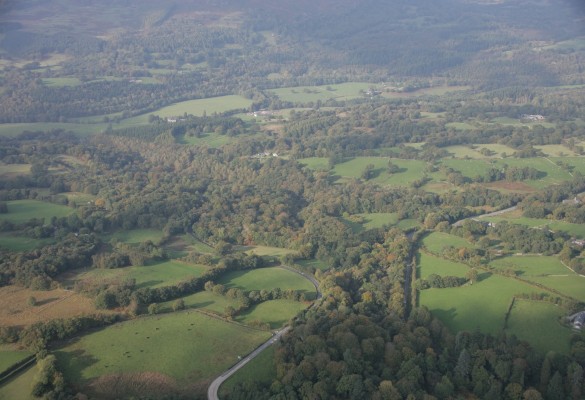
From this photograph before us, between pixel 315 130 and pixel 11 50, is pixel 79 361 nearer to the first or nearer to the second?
pixel 315 130

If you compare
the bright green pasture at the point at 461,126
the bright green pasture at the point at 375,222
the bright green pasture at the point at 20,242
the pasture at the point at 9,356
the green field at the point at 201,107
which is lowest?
the bright green pasture at the point at 375,222

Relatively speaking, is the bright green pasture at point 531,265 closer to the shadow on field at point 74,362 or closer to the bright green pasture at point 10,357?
the shadow on field at point 74,362

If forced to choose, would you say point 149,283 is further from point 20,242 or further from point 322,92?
point 322,92

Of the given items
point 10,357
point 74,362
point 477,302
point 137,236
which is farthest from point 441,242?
point 10,357

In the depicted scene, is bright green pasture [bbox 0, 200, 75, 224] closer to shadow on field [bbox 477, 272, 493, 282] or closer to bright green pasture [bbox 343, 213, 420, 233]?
bright green pasture [bbox 343, 213, 420, 233]

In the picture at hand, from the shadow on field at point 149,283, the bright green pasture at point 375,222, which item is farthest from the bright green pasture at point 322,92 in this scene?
the shadow on field at point 149,283

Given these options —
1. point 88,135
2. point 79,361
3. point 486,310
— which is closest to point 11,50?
point 88,135
